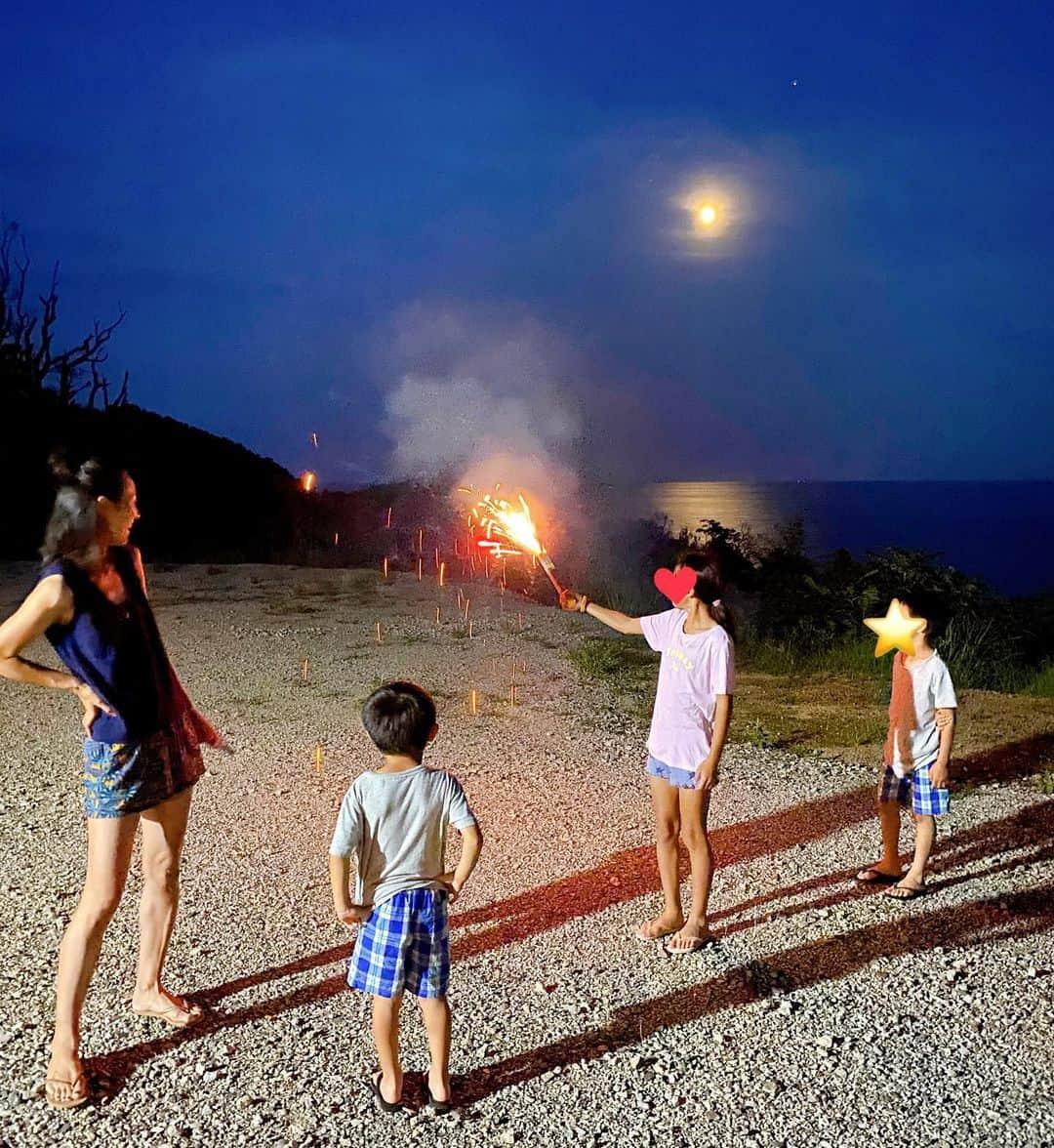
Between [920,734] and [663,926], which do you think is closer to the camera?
[663,926]

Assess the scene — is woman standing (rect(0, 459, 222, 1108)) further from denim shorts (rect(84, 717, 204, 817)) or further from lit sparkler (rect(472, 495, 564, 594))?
lit sparkler (rect(472, 495, 564, 594))

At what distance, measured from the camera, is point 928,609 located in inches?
192

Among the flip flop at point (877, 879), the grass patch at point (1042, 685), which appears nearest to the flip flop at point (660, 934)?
the flip flop at point (877, 879)

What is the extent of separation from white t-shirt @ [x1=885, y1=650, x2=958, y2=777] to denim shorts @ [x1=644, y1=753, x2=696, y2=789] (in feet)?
4.21

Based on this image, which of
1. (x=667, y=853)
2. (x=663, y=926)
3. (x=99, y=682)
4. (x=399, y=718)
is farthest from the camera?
(x=663, y=926)

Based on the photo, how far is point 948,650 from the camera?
10.9 m

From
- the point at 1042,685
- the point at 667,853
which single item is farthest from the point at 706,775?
the point at 1042,685

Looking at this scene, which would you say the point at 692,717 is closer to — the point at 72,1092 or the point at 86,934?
the point at 86,934

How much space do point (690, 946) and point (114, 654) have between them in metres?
2.75

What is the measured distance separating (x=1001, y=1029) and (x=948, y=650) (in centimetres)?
761

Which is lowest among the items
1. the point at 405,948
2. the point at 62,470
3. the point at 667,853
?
the point at 667,853

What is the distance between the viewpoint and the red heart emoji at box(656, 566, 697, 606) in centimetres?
426

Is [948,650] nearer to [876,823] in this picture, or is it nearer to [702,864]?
[876,823]

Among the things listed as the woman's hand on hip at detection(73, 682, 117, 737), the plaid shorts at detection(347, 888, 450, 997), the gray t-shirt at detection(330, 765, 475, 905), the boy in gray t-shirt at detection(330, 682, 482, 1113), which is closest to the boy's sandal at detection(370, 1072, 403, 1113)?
the boy in gray t-shirt at detection(330, 682, 482, 1113)
